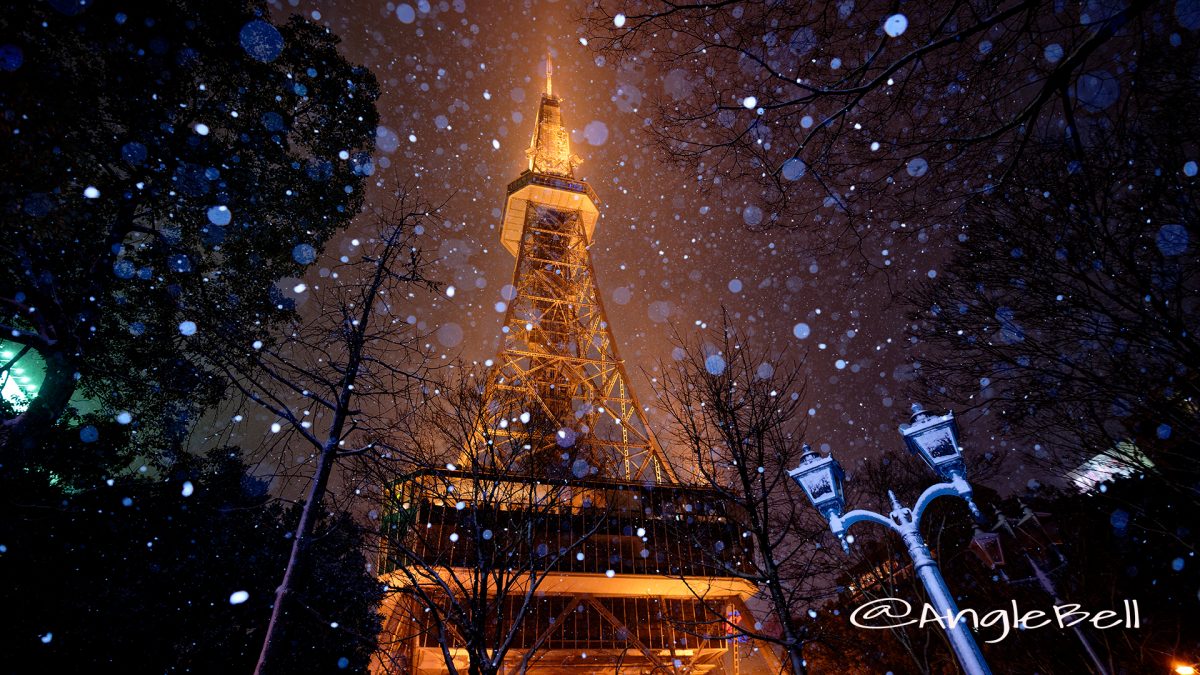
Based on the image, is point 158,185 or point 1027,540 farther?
point 1027,540

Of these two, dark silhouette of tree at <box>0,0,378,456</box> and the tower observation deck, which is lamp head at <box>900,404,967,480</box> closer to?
dark silhouette of tree at <box>0,0,378,456</box>

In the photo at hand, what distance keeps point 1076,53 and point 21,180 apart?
7417mm

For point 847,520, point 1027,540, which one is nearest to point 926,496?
point 847,520

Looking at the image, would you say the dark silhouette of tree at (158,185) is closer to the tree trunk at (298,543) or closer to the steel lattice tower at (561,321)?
the tree trunk at (298,543)

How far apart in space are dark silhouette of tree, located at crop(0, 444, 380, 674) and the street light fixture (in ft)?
19.8

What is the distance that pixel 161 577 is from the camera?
10.5 metres

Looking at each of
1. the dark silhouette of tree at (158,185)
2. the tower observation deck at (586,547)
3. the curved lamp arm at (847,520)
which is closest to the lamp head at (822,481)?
the curved lamp arm at (847,520)

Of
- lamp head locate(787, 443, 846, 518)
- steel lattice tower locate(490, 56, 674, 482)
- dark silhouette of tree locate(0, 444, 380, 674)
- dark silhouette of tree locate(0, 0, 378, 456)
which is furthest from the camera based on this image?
steel lattice tower locate(490, 56, 674, 482)

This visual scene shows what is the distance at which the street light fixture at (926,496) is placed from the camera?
2.99 m

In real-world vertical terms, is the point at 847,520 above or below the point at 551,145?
below

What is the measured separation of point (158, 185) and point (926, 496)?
26.5ft

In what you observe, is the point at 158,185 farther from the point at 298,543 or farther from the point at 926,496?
the point at 926,496

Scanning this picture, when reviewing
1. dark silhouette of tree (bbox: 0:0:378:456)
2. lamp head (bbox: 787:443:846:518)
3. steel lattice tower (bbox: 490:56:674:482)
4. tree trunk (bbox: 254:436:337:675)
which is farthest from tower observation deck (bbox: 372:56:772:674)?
lamp head (bbox: 787:443:846:518)

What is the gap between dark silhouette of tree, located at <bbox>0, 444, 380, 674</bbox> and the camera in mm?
8359
